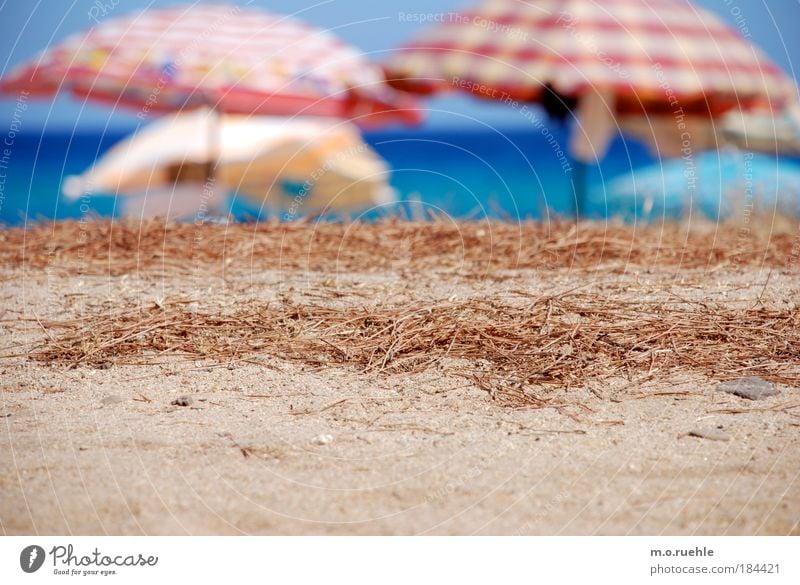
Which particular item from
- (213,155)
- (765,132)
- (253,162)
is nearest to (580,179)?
(213,155)

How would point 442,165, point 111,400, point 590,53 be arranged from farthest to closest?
point 442,165 → point 590,53 → point 111,400

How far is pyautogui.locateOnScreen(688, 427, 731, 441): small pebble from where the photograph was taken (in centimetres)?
231

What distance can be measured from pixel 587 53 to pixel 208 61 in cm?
297

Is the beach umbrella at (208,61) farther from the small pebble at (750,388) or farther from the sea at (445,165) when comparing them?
the sea at (445,165)

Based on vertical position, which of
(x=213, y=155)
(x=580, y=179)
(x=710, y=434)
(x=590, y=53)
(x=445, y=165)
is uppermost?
(x=590, y=53)

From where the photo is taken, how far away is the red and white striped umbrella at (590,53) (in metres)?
6.08

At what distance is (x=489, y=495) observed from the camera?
2.05 meters

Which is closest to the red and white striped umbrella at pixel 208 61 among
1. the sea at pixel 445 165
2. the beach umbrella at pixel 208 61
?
the beach umbrella at pixel 208 61

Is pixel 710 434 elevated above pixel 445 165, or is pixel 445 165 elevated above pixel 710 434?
pixel 710 434

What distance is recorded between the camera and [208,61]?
285 inches

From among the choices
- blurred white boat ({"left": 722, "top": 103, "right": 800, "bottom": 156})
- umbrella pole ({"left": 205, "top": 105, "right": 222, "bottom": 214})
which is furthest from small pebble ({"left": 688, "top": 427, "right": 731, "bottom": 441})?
blurred white boat ({"left": 722, "top": 103, "right": 800, "bottom": 156})

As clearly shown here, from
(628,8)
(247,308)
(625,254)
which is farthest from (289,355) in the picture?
(628,8)

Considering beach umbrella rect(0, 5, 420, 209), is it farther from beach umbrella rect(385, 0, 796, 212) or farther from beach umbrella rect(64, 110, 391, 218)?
beach umbrella rect(64, 110, 391, 218)
